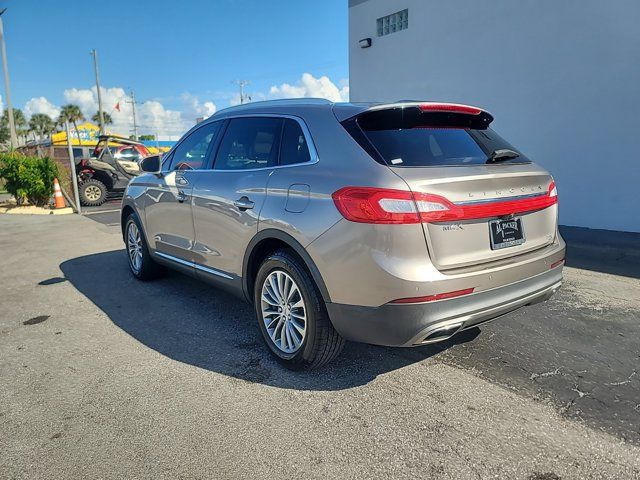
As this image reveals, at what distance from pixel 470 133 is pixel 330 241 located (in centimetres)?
134

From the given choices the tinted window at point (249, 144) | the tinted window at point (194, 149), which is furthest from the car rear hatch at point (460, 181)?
the tinted window at point (194, 149)

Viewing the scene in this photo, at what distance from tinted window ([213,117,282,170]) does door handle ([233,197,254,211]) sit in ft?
0.89

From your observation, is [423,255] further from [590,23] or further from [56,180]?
[56,180]

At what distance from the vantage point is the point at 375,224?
241cm

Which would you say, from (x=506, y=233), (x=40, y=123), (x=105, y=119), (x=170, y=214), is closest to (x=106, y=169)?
(x=170, y=214)

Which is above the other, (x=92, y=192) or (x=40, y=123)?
(x=40, y=123)

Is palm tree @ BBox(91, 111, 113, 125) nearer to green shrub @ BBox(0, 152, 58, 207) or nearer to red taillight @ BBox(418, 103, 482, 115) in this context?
green shrub @ BBox(0, 152, 58, 207)

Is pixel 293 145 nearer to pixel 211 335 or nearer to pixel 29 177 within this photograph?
pixel 211 335

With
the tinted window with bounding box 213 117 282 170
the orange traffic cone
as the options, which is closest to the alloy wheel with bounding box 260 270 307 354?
the tinted window with bounding box 213 117 282 170

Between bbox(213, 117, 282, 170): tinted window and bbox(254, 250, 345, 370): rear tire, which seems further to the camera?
bbox(213, 117, 282, 170): tinted window

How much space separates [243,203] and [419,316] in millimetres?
1570

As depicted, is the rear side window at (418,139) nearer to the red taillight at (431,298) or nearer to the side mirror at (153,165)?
the red taillight at (431,298)

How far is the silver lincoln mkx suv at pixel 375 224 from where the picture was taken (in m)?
2.43

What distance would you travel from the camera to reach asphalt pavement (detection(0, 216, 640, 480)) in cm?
224
